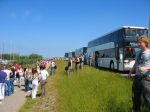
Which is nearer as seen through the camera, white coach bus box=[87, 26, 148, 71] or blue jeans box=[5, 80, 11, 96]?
blue jeans box=[5, 80, 11, 96]

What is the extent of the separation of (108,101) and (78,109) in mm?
1459

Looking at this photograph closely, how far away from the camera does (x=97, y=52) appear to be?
42.6 meters

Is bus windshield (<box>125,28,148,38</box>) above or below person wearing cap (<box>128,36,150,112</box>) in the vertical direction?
above

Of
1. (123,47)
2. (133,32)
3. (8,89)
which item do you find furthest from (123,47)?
(8,89)

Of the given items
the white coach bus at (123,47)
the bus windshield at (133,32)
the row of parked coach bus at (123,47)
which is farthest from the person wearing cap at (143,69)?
the bus windshield at (133,32)

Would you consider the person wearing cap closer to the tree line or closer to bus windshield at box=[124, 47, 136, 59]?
bus windshield at box=[124, 47, 136, 59]

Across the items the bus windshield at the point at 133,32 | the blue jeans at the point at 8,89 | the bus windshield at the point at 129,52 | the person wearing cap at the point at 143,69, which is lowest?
the blue jeans at the point at 8,89

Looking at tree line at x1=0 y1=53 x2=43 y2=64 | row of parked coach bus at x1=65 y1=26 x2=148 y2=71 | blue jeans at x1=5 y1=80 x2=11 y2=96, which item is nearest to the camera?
blue jeans at x1=5 y1=80 x2=11 y2=96

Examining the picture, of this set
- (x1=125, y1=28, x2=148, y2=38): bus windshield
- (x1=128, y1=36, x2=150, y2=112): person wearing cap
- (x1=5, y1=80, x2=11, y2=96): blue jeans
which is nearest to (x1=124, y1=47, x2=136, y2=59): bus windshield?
(x1=125, y1=28, x2=148, y2=38): bus windshield

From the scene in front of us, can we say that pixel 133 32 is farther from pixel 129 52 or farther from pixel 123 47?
pixel 129 52

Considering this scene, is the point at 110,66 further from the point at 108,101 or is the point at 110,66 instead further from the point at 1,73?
the point at 108,101

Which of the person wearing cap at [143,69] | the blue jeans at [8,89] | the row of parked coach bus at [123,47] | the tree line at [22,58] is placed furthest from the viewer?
the tree line at [22,58]

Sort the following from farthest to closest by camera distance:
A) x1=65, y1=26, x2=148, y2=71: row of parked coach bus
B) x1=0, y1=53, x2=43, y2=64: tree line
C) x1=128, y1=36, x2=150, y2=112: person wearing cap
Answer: x1=0, y1=53, x2=43, y2=64: tree line → x1=65, y1=26, x2=148, y2=71: row of parked coach bus → x1=128, y1=36, x2=150, y2=112: person wearing cap

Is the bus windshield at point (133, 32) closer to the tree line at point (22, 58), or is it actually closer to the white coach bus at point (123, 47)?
the white coach bus at point (123, 47)
